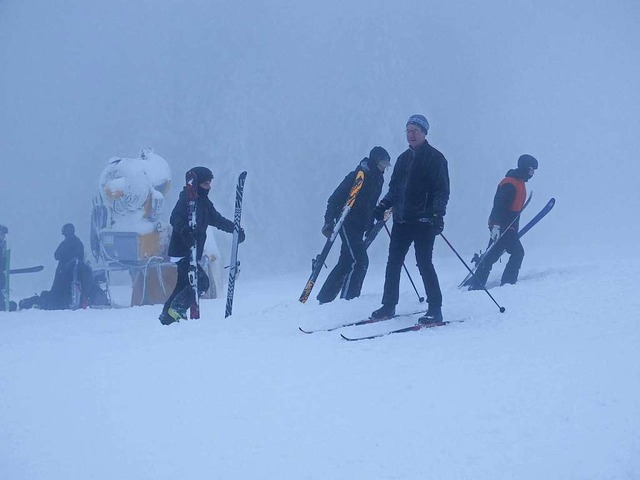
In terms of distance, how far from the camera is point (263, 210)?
80.1 feet

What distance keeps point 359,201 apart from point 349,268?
817mm

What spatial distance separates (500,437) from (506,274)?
212 inches

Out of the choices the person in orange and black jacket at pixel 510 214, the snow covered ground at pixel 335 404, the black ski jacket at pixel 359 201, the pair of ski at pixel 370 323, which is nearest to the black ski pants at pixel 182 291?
the snow covered ground at pixel 335 404

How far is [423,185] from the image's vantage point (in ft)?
18.4

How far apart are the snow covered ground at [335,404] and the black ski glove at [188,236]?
1583 mm

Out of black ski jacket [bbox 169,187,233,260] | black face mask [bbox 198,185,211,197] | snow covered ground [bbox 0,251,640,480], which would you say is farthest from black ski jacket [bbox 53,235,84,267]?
snow covered ground [bbox 0,251,640,480]

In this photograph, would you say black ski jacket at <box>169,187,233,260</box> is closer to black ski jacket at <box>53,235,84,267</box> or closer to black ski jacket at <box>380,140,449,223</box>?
black ski jacket at <box>380,140,449,223</box>

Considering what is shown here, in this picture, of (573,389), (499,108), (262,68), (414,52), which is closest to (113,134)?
Result: (262,68)

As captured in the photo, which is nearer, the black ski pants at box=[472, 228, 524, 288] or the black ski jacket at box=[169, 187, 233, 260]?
the black ski jacket at box=[169, 187, 233, 260]

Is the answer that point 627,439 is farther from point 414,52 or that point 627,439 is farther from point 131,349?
point 414,52

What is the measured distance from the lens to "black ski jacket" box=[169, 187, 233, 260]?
22.4ft

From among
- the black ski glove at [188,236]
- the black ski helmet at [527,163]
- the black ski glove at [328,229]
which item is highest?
the black ski helmet at [527,163]

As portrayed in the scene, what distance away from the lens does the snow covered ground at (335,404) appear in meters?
2.91

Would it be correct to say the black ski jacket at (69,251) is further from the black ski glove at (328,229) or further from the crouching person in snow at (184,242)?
the black ski glove at (328,229)
